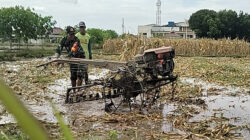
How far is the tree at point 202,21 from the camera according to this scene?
6361 cm

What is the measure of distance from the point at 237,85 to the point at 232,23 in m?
55.0

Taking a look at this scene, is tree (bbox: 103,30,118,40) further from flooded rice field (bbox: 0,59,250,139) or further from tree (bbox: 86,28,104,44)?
flooded rice field (bbox: 0,59,250,139)

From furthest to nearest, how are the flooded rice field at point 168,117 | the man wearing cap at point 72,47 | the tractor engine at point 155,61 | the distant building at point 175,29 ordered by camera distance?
the distant building at point 175,29 < the man wearing cap at point 72,47 < the tractor engine at point 155,61 < the flooded rice field at point 168,117

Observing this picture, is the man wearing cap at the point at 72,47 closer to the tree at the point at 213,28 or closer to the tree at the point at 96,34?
the tree at the point at 96,34

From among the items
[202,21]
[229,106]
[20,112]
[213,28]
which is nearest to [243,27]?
[213,28]

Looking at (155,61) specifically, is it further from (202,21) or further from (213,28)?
(202,21)

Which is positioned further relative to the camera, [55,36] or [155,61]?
[55,36]

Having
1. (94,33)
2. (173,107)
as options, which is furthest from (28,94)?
(94,33)

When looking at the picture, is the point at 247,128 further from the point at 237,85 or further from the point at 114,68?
the point at 237,85

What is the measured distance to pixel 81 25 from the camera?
912 cm

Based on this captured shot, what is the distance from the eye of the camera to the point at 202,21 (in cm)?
6644

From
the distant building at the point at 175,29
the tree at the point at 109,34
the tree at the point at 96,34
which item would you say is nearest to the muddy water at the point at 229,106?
the tree at the point at 96,34

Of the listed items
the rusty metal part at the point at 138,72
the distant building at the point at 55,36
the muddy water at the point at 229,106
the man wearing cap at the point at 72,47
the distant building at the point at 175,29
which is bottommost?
the muddy water at the point at 229,106

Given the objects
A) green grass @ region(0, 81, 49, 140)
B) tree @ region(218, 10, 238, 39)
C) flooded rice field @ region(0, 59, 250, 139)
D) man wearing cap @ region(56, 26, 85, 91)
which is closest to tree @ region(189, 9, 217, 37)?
tree @ region(218, 10, 238, 39)
